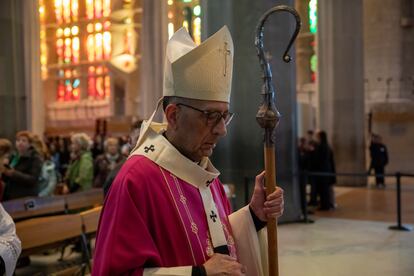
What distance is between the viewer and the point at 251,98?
9.56 m

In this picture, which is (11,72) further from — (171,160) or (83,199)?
(171,160)

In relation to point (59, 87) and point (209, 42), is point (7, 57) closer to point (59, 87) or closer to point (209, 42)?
point (209, 42)

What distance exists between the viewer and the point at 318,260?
283 inches

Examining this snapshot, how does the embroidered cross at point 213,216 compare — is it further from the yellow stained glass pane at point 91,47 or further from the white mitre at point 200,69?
the yellow stained glass pane at point 91,47

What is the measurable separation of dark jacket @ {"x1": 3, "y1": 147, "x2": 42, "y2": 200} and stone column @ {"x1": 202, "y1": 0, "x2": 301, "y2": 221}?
11.8ft

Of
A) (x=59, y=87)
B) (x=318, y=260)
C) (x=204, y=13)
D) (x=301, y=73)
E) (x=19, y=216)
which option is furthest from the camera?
(x=59, y=87)

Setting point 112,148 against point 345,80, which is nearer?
point 112,148

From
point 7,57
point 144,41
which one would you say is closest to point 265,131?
point 7,57

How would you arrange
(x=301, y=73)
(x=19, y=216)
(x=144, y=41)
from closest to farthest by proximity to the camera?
(x=19, y=216)
(x=144, y=41)
(x=301, y=73)

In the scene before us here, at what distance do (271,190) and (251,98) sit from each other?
717cm

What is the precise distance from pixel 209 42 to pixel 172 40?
0.20 metres

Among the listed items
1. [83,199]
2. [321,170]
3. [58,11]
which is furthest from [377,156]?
[58,11]

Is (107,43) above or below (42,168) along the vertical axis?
above

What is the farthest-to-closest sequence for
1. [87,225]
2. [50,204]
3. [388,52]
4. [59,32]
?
[59,32] < [388,52] < [50,204] < [87,225]
